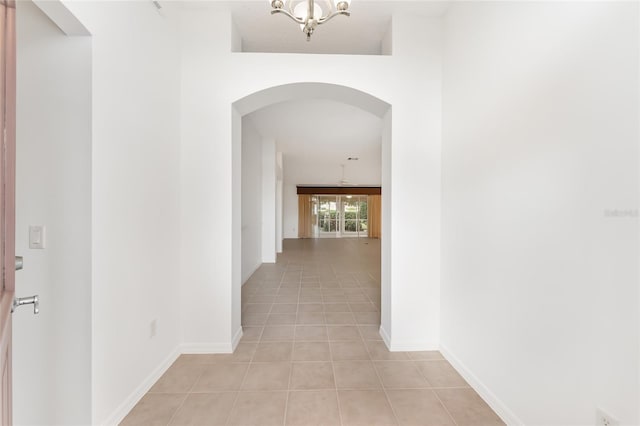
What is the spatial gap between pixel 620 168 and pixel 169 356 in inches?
115

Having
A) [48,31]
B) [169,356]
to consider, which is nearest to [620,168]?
[48,31]

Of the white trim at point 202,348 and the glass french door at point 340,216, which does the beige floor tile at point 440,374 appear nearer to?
the white trim at point 202,348

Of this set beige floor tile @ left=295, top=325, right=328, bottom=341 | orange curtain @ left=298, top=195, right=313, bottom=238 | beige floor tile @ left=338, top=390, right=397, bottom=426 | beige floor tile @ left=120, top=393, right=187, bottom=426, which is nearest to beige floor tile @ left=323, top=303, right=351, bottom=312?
beige floor tile @ left=295, top=325, right=328, bottom=341

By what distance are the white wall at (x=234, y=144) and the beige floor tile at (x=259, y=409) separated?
2.23 feet

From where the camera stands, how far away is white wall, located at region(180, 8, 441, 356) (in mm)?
2273

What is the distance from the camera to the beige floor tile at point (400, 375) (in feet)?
6.19

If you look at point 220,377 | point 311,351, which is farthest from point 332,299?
point 220,377

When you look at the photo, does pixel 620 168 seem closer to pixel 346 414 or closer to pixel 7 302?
pixel 346 414

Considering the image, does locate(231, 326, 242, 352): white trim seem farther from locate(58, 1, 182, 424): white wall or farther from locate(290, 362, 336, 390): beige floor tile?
locate(290, 362, 336, 390): beige floor tile

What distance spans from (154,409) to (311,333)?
4.54ft

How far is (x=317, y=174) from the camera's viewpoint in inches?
412

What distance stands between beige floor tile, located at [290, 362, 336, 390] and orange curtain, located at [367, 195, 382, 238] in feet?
35.2

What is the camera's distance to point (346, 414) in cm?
162

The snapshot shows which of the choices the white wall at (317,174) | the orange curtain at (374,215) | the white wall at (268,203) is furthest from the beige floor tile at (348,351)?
the orange curtain at (374,215)
